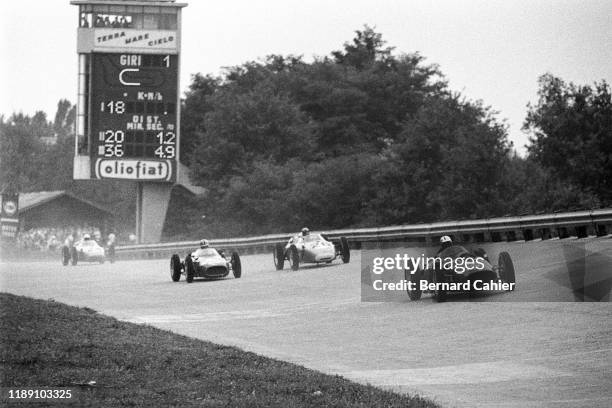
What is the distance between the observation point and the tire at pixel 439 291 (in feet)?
72.7

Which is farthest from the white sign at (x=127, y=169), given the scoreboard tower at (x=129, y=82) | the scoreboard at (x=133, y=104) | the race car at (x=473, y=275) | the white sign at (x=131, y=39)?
the race car at (x=473, y=275)

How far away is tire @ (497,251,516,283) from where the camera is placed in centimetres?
2192

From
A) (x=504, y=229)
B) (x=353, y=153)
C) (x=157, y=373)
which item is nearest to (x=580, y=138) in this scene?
(x=504, y=229)

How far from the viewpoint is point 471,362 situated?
15.7 m

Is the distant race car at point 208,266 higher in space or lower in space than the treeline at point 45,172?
lower

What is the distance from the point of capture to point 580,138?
39.4 metres

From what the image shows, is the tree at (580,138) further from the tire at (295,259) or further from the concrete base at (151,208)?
the concrete base at (151,208)

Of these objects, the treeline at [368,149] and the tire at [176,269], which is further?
the treeline at [368,149]

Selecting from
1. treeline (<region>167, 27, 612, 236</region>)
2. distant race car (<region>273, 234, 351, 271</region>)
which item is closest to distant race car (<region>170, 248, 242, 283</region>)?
distant race car (<region>273, 234, 351, 271</region>)

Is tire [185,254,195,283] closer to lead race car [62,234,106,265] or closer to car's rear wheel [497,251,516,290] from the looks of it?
car's rear wheel [497,251,516,290]

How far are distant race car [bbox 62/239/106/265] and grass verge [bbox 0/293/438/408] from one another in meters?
32.6

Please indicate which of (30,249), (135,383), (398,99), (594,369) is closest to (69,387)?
(135,383)

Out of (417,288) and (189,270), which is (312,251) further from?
(417,288)

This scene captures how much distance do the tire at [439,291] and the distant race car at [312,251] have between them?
37.2ft
